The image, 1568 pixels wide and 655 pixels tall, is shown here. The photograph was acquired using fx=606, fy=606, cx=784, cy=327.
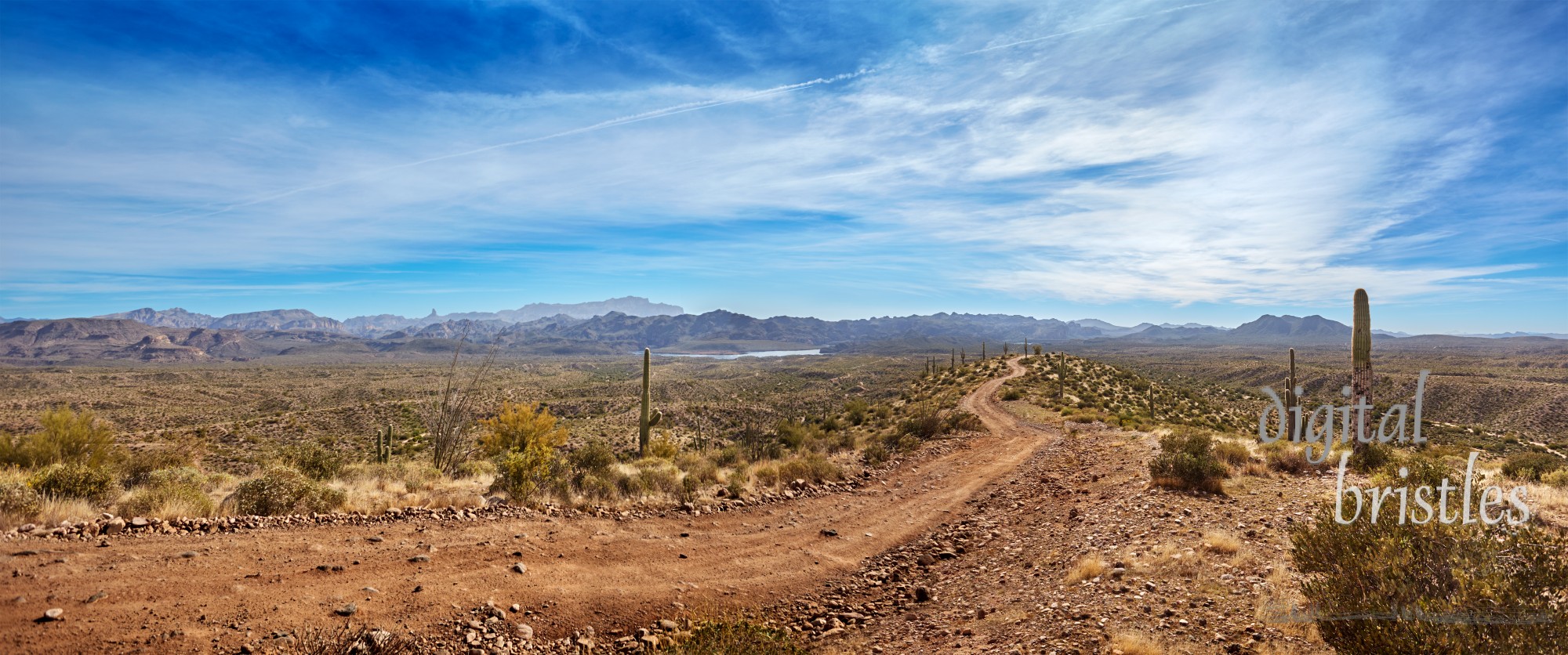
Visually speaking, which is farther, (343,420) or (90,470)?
(343,420)

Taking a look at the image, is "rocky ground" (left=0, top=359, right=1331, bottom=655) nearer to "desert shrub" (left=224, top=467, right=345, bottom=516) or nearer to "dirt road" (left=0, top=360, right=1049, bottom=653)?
"dirt road" (left=0, top=360, right=1049, bottom=653)

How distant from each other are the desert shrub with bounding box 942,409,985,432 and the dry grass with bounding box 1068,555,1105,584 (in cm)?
1333

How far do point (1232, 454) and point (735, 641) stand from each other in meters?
12.8

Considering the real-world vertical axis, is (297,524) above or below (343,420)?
above

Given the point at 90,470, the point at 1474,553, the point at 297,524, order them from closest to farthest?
the point at 1474,553
the point at 297,524
the point at 90,470

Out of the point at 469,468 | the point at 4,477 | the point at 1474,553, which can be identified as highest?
the point at 1474,553

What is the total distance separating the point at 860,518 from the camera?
36.9ft

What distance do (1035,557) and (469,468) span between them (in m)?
13.6

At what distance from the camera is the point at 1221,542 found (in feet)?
26.0

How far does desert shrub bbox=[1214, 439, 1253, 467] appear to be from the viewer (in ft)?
43.1

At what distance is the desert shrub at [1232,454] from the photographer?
1315 centimetres

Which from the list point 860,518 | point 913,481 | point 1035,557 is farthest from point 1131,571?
point 913,481

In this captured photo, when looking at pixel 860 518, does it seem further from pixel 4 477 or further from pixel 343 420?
pixel 343 420

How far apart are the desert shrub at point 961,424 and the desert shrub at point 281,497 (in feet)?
57.0
